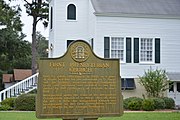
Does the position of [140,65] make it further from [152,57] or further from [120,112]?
[120,112]

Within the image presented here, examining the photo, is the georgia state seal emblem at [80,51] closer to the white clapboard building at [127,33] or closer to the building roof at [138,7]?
the white clapboard building at [127,33]

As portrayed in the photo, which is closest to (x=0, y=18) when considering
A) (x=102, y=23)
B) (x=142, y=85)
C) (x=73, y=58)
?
(x=102, y=23)

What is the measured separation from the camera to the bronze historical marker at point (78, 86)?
10.8m

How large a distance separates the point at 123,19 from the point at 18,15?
16.1 meters

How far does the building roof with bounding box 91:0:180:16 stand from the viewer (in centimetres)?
3434

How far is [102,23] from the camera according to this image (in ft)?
110

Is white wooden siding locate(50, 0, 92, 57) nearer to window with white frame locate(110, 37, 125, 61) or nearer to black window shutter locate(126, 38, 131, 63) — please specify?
window with white frame locate(110, 37, 125, 61)

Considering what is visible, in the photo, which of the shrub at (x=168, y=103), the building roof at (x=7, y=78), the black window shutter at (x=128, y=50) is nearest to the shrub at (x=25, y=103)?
the black window shutter at (x=128, y=50)

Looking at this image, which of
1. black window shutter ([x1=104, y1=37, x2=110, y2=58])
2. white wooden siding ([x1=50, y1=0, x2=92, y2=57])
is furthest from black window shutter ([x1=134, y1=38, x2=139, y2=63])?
white wooden siding ([x1=50, y1=0, x2=92, y2=57])

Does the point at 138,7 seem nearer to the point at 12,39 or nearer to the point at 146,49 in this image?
the point at 146,49

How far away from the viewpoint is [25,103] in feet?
94.0

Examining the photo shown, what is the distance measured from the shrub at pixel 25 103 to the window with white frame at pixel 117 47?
316 inches

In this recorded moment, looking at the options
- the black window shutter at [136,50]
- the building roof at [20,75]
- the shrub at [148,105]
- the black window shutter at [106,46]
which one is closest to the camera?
the shrub at [148,105]

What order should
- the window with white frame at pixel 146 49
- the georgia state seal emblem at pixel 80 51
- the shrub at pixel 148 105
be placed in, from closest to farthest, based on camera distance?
1. the georgia state seal emblem at pixel 80 51
2. the shrub at pixel 148 105
3. the window with white frame at pixel 146 49
